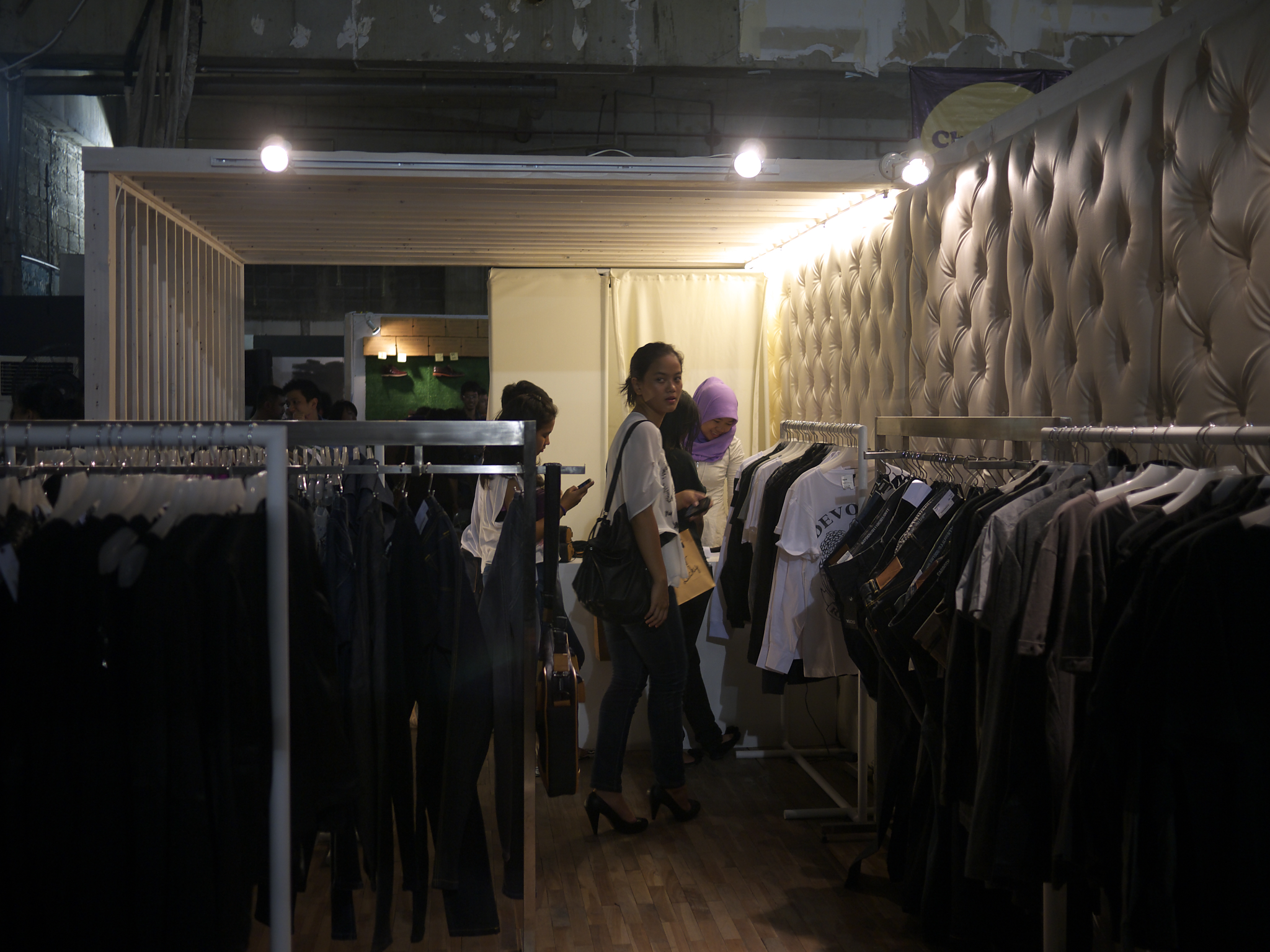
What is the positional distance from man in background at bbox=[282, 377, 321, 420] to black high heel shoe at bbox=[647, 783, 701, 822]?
8.84 ft

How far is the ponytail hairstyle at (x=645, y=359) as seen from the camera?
324 centimetres

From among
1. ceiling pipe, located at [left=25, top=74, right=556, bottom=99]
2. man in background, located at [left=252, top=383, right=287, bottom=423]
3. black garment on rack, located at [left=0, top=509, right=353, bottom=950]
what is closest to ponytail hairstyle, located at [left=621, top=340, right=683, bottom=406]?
black garment on rack, located at [left=0, top=509, right=353, bottom=950]

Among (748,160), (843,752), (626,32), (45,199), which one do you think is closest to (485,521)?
(748,160)

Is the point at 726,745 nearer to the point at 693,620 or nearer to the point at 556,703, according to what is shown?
the point at 693,620

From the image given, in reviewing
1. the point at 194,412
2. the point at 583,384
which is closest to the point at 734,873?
the point at 194,412

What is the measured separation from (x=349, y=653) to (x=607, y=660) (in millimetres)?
2144

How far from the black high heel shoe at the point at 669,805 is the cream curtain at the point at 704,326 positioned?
285cm

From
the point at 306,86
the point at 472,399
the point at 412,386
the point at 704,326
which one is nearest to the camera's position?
the point at 704,326

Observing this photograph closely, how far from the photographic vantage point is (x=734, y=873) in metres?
3.18

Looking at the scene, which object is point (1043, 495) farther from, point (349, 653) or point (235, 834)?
point (235, 834)

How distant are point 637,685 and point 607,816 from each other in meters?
0.53

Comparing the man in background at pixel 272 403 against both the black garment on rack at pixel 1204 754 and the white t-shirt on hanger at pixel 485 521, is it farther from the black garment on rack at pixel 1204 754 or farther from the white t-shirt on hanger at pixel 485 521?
the black garment on rack at pixel 1204 754

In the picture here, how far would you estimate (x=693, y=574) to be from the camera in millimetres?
3590

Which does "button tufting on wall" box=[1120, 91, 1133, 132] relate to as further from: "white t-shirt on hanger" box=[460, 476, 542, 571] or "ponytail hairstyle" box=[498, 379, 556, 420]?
"ponytail hairstyle" box=[498, 379, 556, 420]
